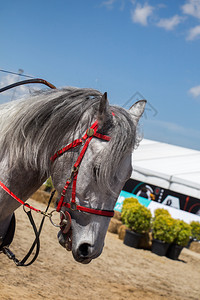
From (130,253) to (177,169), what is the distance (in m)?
7.62

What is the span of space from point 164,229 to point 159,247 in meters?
0.56

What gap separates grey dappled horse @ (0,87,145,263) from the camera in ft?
5.67

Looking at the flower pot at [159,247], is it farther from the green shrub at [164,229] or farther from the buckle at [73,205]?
the buckle at [73,205]

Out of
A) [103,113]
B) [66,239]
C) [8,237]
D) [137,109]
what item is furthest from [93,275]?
[103,113]

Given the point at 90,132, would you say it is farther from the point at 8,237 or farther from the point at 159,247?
the point at 159,247

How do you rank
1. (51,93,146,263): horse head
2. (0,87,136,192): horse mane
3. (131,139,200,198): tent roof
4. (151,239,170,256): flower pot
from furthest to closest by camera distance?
(131,139,200,198): tent roof < (151,239,170,256): flower pot < (0,87,136,192): horse mane < (51,93,146,263): horse head

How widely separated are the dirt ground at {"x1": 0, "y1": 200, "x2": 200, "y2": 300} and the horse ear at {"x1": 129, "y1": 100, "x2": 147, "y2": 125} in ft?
9.18

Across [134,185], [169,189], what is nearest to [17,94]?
[169,189]

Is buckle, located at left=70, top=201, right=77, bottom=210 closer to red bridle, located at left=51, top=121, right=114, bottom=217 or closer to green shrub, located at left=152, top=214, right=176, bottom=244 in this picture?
red bridle, located at left=51, top=121, right=114, bottom=217

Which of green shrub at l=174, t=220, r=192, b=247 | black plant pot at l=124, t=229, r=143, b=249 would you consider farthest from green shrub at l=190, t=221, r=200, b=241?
black plant pot at l=124, t=229, r=143, b=249

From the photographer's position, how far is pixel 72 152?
5.84 ft

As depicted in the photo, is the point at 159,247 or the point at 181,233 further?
the point at 159,247

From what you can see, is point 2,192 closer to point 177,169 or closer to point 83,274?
point 83,274

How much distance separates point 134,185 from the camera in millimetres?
14945
